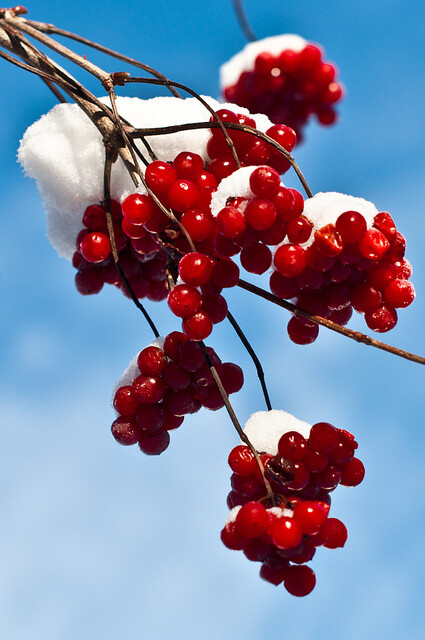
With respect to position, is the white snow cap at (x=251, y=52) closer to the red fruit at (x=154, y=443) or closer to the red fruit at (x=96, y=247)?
the red fruit at (x=96, y=247)

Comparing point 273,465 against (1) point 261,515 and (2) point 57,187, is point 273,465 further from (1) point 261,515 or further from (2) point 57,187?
(2) point 57,187

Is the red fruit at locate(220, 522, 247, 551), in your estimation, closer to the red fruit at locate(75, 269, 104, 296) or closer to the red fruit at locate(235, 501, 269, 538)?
the red fruit at locate(235, 501, 269, 538)

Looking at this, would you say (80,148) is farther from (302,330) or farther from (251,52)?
(251,52)

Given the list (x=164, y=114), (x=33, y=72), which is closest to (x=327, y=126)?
(x=164, y=114)

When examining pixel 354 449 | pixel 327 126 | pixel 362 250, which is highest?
pixel 327 126

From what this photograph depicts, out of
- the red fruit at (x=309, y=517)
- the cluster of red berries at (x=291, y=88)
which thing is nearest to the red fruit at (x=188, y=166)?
the red fruit at (x=309, y=517)

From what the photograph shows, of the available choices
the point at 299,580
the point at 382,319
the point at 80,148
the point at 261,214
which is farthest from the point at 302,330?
the point at 80,148
